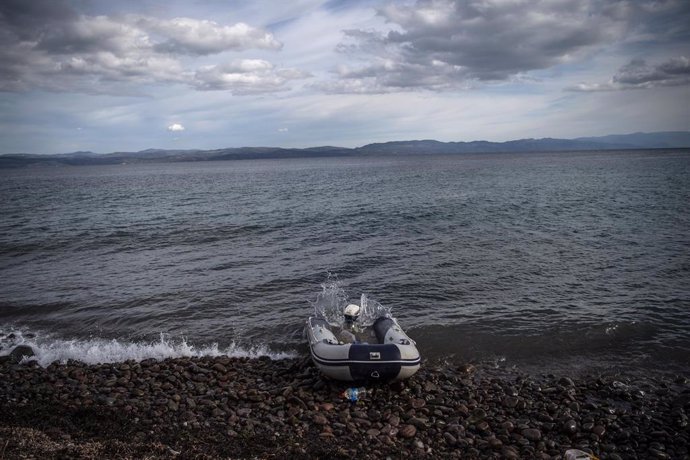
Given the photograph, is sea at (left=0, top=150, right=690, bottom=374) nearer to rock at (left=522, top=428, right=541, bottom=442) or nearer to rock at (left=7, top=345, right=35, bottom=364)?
rock at (left=7, top=345, right=35, bottom=364)

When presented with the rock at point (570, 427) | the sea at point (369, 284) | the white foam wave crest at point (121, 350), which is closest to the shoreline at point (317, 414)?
the rock at point (570, 427)

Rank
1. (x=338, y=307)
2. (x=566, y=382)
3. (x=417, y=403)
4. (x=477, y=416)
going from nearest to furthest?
(x=477, y=416)
(x=417, y=403)
(x=566, y=382)
(x=338, y=307)

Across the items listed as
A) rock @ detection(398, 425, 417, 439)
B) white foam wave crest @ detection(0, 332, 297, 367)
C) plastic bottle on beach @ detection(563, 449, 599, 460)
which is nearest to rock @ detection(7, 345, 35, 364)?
white foam wave crest @ detection(0, 332, 297, 367)

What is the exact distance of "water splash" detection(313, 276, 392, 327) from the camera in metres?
15.9

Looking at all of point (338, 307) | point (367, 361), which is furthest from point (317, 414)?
point (338, 307)

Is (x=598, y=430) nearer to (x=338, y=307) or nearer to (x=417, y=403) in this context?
(x=417, y=403)

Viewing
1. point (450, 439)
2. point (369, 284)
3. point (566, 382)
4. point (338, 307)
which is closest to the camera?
point (450, 439)

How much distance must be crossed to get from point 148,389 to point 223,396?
5.88 feet

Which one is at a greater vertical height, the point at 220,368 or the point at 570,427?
the point at 220,368

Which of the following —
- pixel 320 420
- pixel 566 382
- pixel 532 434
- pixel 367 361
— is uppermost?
pixel 367 361

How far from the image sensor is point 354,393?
1027 cm

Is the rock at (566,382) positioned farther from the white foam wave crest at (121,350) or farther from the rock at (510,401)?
the white foam wave crest at (121,350)

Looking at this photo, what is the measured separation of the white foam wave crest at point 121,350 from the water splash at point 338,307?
3.09 metres

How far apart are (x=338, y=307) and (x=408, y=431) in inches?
325
